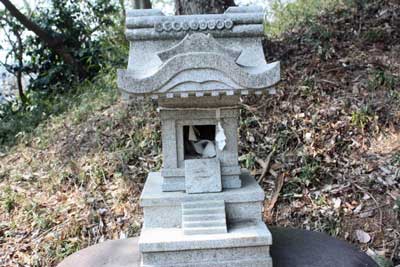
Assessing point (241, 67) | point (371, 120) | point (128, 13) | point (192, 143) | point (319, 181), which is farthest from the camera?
point (371, 120)

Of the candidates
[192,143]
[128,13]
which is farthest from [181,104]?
[128,13]

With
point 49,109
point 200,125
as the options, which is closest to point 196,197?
point 200,125

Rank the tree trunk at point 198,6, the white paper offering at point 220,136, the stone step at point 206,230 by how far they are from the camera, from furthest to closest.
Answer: the tree trunk at point 198,6 → the white paper offering at point 220,136 → the stone step at point 206,230

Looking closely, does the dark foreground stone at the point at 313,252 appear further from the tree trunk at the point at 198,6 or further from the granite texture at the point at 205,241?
the tree trunk at the point at 198,6

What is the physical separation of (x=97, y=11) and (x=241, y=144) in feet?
16.8

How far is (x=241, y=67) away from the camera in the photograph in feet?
8.80

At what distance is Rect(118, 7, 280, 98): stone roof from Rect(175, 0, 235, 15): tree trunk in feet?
10.7

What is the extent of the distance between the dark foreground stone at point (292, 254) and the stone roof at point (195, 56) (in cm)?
121

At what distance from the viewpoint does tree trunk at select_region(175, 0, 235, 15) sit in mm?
6086

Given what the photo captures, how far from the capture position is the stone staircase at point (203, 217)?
299 centimetres

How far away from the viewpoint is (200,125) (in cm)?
326

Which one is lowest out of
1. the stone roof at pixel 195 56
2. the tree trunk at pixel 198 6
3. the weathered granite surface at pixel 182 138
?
the weathered granite surface at pixel 182 138

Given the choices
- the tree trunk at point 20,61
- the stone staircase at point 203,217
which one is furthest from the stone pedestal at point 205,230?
the tree trunk at point 20,61

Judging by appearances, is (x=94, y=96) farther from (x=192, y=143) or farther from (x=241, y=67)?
(x=241, y=67)
